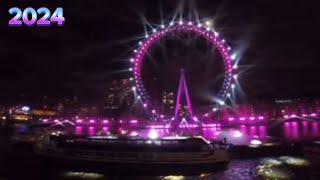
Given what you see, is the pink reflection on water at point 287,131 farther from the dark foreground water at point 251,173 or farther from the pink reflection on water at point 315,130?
the dark foreground water at point 251,173

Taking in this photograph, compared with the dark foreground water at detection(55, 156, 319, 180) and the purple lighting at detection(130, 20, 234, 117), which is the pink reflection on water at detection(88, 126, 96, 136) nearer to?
the purple lighting at detection(130, 20, 234, 117)

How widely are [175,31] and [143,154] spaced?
3633cm

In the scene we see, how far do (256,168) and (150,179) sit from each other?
8.74 meters

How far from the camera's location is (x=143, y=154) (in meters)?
33.0

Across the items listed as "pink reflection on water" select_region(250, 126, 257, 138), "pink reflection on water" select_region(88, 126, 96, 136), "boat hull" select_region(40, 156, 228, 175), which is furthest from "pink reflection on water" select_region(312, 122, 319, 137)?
"boat hull" select_region(40, 156, 228, 175)

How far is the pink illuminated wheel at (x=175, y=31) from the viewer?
6462 cm

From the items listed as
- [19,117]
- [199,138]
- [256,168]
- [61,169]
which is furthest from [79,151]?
[19,117]

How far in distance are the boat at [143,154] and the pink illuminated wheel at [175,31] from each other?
2961cm

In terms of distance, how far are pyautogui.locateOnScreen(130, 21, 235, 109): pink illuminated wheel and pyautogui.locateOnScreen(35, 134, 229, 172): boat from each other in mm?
29607

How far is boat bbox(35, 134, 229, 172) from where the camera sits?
3247 centimetres

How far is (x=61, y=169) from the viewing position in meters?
34.4

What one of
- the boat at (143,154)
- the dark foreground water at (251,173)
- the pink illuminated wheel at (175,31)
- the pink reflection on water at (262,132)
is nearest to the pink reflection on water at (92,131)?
the pink illuminated wheel at (175,31)

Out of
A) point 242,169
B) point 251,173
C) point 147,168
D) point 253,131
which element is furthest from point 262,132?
point 147,168

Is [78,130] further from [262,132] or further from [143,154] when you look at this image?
[143,154]
